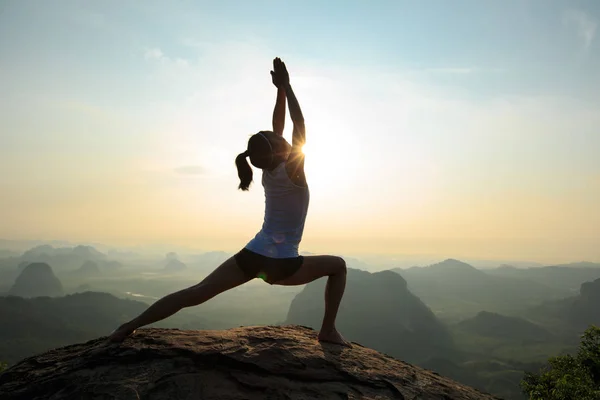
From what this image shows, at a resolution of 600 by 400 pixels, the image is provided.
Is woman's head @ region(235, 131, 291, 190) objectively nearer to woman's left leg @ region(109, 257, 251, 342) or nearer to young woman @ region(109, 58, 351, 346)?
young woman @ region(109, 58, 351, 346)

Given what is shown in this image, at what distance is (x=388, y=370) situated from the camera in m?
5.55

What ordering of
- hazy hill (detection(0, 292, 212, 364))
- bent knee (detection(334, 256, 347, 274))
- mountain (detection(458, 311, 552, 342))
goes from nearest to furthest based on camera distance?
bent knee (detection(334, 256, 347, 274)) → hazy hill (detection(0, 292, 212, 364)) → mountain (detection(458, 311, 552, 342))

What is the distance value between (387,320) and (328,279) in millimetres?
188603

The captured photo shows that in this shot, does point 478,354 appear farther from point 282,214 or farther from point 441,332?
point 282,214

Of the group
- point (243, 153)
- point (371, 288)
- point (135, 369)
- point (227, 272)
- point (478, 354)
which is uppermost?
point (243, 153)

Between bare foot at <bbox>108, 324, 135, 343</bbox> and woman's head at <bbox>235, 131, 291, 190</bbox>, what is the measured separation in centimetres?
300

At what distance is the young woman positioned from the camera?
467cm

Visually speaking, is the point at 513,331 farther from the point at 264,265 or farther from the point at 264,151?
the point at 264,151

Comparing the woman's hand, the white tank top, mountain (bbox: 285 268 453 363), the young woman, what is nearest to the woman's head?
the young woman

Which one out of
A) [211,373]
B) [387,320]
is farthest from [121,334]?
[387,320]

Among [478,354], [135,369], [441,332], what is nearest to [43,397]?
[135,369]

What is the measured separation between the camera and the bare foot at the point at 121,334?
5.06 m

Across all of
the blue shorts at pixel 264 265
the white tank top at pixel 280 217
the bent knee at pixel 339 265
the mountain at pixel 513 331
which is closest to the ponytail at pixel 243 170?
the white tank top at pixel 280 217

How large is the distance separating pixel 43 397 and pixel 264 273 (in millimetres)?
2982
